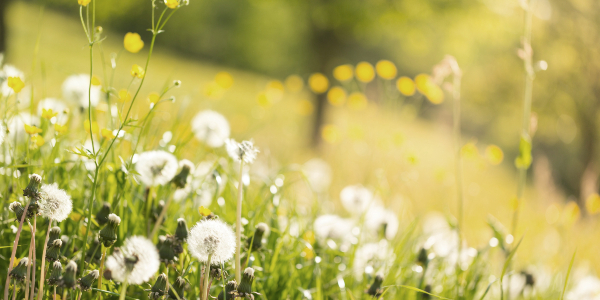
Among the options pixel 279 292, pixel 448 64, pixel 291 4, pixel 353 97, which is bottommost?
pixel 279 292

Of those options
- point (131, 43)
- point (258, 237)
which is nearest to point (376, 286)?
point (258, 237)

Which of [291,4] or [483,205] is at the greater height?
[291,4]

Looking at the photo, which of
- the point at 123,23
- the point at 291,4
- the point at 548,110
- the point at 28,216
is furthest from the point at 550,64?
the point at 123,23

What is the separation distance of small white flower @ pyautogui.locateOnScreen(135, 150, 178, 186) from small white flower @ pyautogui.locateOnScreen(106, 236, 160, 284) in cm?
40

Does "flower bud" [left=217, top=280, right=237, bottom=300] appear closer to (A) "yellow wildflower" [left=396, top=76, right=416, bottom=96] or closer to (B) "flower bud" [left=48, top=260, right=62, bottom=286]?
(B) "flower bud" [left=48, top=260, right=62, bottom=286]

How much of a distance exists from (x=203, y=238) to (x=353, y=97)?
217 centimetres

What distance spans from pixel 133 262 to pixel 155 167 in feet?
1.53

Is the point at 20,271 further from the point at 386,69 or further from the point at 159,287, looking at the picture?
the point at 386,69

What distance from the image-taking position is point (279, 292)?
1.40 meters

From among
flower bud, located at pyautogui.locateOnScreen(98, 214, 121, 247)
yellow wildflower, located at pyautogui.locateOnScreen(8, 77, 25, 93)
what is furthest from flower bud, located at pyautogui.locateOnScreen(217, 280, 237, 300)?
yellow wildflower, located at pyautogui.locateOnScreen(8, 77, 25, 93)

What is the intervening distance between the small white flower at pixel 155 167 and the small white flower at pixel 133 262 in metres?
0.40

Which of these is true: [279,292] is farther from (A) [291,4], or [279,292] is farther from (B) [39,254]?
(A) [291,4]

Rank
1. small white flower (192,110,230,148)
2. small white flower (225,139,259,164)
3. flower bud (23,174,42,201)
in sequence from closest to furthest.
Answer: flower bud (23,174,42,201) < small white flower (225,139,259,164) < small white flower (192,110,230,148)

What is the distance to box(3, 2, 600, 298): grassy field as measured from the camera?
2.28m
